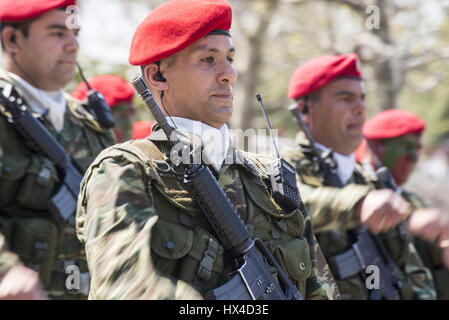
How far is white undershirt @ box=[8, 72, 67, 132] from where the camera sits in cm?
385

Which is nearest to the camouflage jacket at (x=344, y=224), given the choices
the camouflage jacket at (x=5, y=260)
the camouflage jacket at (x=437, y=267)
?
the camouflage jacket at (x=437, y=267)

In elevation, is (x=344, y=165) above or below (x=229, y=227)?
below

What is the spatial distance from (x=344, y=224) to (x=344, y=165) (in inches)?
35.0

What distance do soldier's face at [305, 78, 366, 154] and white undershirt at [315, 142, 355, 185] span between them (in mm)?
84

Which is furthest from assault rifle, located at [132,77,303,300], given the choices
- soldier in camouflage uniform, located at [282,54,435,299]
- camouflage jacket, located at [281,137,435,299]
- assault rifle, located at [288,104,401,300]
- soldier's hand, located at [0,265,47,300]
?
assault rifle, located at [288,104,401,300]

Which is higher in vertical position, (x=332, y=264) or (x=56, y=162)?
(x=56, y=162)

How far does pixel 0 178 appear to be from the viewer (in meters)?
3.51

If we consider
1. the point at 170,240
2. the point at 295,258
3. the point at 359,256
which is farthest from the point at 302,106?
the point at 170,240

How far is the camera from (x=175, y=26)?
2.33 metres

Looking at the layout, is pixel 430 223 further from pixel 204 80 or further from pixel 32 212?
pixel 32 212

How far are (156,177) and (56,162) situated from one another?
5.67 feet

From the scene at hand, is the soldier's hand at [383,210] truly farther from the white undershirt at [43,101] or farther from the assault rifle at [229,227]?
the white undershirt at [43,101]
